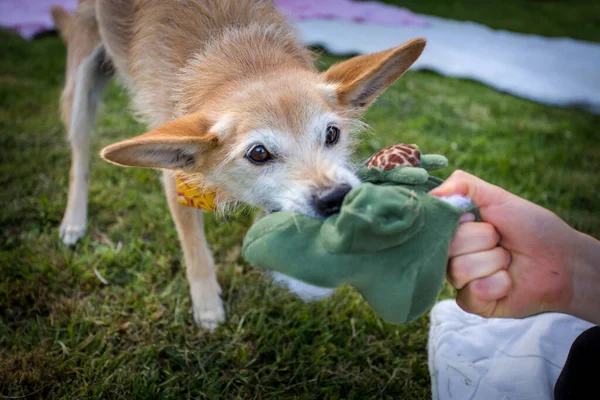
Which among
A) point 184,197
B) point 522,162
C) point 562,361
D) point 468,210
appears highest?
point 468,210

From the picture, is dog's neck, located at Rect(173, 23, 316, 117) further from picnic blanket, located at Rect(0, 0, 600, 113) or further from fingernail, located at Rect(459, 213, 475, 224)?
picnic blanket, located at Rect(0, 0, 600, 113)

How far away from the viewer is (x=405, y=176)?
1.56m

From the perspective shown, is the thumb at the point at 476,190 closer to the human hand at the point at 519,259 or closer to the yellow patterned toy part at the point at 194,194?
the human hand at the point at 519,259

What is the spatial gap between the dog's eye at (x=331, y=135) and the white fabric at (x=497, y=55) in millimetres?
4253

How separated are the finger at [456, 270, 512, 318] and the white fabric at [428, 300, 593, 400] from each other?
0.66 meters

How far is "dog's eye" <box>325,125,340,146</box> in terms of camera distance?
7.04 ft

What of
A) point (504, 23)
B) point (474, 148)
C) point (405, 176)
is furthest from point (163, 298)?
point (504, 23)

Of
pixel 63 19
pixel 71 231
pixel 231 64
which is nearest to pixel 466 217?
pixel 231 64

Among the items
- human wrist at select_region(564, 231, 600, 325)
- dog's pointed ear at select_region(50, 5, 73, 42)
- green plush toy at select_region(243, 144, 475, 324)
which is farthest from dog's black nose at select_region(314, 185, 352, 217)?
dog's pointed ear at select_region(50, 5, 73, 42)

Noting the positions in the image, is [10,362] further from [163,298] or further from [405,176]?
[405,176]

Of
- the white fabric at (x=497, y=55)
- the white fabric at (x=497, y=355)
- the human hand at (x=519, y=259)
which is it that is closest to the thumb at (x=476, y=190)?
the human hand at (x=519, y=259)

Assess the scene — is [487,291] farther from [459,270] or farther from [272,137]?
[272,137]

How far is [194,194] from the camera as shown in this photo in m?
2.39

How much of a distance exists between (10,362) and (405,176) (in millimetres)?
2040
